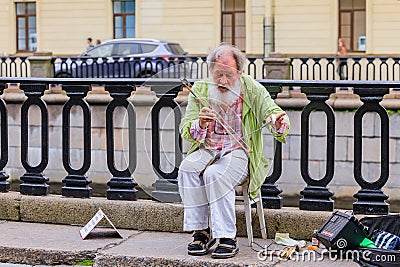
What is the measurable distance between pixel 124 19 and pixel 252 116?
2404 centimetres

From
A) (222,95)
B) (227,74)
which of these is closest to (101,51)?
(222,95)

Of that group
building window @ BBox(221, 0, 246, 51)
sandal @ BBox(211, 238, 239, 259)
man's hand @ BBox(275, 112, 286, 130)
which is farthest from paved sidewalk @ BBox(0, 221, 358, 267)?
building window @ BBox(221, 0, 246, 51)

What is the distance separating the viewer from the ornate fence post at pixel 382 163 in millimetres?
7047

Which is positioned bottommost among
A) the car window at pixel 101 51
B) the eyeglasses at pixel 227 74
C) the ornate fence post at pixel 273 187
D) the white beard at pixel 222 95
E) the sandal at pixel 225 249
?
the sandal at pixel 225 249

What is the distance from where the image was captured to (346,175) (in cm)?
1557

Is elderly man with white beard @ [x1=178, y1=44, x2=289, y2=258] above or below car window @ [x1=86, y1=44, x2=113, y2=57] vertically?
below

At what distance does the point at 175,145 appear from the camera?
762 centimetres

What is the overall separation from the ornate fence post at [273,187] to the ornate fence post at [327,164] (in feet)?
0.59

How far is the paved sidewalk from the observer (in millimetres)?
6363

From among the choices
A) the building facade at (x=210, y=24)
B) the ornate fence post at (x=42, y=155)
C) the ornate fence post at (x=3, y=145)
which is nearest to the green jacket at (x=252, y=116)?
the ornate fence post at (x=42, y=155)

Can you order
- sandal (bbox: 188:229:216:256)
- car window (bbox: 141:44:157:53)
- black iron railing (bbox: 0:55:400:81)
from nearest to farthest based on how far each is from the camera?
sandal (bbox: 188:229:216:256), black iron railing (bbox: 0:55:400:81), car window (bbox: 141:44:157:53)

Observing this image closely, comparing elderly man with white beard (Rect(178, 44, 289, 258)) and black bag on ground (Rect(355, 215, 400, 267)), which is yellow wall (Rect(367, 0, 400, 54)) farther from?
elderly man with white beard (Rect(178, 44, 289, 258))

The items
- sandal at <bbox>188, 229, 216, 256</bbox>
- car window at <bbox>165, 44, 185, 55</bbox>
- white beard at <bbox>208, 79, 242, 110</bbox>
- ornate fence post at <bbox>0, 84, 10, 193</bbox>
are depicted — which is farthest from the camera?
car window at <bbox>165, 44, 185, 55</bbox>

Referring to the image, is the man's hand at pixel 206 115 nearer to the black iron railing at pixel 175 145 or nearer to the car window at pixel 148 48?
the black iron railing at pixel 175 145
